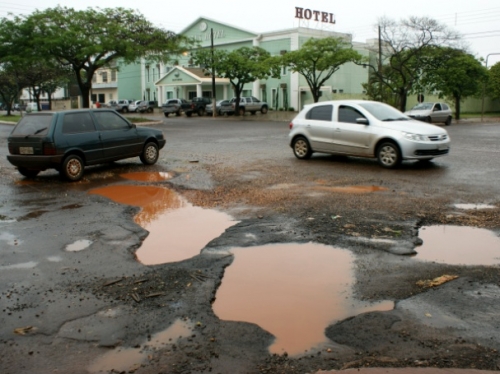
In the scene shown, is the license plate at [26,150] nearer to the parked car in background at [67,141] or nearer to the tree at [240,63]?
the parked car in background at [67,141]

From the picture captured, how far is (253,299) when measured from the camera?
5.08m

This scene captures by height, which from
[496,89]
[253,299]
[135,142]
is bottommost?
[253,299]

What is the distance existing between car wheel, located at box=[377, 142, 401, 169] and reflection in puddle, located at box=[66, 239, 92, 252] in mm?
8234

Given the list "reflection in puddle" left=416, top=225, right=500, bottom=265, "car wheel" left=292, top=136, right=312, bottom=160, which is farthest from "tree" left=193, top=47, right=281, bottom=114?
"reflection in puddle" left=416, top=225, right=500, bottom=265

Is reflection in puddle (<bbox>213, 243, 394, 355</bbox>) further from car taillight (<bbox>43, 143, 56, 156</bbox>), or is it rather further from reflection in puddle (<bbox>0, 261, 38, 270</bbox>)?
car taillight (<bbox>43, 143, 56, 156</bbox>)

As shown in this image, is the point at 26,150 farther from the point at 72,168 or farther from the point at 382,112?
the point at 382,112

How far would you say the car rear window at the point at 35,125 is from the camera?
12055 mm

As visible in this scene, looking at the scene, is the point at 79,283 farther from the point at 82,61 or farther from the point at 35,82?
the point at 35,82

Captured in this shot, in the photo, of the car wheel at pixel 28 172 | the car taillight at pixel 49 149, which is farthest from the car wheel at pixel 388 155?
the car wheel at pixel 28 172

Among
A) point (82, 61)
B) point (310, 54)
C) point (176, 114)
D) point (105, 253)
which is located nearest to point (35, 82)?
point (176, 114)

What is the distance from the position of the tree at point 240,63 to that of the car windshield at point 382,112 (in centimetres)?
3446

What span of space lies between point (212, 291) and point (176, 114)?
51.6 m

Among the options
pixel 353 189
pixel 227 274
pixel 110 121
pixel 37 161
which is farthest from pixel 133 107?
pixel 227 274

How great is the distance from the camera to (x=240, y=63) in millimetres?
48469
